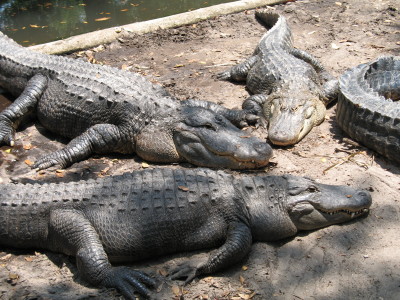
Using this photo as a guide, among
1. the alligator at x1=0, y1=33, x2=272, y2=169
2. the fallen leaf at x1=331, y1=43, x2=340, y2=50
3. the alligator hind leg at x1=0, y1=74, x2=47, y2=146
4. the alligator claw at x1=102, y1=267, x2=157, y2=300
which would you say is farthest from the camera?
the fallen leaf at x1=331, y1=43, x2=340, y2=50

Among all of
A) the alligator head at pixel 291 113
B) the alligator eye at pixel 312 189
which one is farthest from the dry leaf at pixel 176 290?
the alligator head at pixel 291 113

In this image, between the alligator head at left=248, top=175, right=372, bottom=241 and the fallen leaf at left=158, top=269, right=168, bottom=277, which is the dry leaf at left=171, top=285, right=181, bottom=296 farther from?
the alligator head at left=248, top=175, right=372, bottom=241

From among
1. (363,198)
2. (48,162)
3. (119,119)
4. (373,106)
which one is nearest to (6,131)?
(48,162)

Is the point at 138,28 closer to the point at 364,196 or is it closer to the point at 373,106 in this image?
the point at 373,106

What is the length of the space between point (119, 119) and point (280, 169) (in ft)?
6.46

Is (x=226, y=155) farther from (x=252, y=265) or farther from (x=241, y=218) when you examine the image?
(x=252, y=265)

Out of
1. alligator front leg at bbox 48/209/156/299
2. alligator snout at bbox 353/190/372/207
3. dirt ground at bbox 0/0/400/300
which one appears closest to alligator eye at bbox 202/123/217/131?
dirt ground at bbox 0/0/400/300

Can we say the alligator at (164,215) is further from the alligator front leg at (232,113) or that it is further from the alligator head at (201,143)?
the alligator front leg at (232,113)

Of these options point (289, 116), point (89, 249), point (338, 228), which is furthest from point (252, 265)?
point (289, 116)

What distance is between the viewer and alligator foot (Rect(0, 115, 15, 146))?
18.5ft

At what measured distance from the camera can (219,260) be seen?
11.7ft

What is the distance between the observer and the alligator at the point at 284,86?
5.45 m

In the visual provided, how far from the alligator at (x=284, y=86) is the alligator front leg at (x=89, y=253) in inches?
94.8

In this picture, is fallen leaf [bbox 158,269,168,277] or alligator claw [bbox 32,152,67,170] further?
alligator claw [bbox 32,152,67,170]
